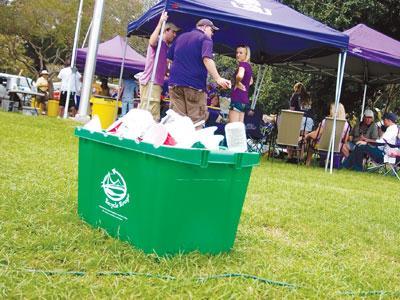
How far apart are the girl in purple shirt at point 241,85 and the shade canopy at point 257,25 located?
45 cm

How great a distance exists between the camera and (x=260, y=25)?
775 centimetres

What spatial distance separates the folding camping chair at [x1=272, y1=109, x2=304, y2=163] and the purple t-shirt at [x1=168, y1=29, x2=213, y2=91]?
3153mm

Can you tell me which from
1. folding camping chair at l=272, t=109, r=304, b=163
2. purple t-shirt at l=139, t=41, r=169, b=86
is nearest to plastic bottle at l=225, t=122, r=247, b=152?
purple t-shirt at l=139, t=41, r=169, b=86

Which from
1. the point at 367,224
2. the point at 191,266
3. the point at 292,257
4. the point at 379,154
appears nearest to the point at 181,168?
the point at 191,266

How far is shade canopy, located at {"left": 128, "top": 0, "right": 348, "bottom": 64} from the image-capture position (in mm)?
7352

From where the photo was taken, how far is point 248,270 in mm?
2535

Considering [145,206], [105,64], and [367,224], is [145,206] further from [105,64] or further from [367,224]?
[105,64]

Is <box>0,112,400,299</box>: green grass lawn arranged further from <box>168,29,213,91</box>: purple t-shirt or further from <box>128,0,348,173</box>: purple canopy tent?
<box>128,0,348,173</box>: purple canopy tent

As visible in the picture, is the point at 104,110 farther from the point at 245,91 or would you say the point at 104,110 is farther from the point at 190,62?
the point at 190,62

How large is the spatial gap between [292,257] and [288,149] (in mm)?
7241

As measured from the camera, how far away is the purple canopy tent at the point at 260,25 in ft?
24.1

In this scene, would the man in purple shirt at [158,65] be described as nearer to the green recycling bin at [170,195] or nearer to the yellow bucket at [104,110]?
the green recycling bin at [170,195]

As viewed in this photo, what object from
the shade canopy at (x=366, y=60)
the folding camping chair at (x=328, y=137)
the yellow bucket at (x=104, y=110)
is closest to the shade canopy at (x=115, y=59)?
the yellow bucket at (x=104, y=110)

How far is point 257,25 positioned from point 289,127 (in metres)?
2.08
